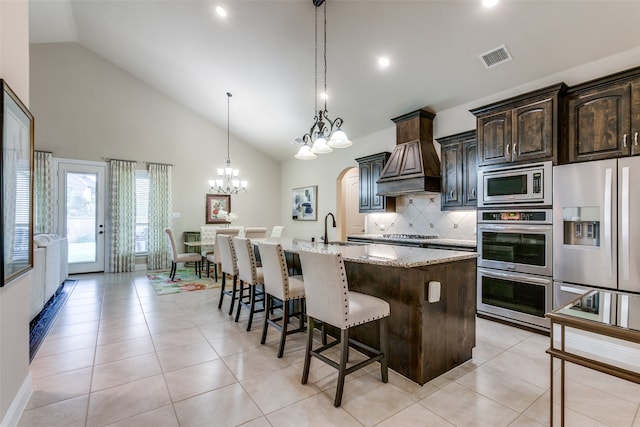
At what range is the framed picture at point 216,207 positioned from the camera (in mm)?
7906

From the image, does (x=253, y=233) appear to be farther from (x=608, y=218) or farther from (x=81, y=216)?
(x=608, y=218)

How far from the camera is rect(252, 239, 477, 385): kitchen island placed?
2205mm

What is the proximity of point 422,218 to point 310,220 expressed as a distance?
10.7 ft

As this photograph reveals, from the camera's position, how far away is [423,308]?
220cm

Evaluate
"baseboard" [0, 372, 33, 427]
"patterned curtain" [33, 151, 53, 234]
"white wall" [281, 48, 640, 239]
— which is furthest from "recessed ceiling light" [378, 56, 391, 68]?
"patterned curtain" [33, 151, 53, 234]

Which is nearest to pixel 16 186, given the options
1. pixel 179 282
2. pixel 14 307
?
pixel 14 307

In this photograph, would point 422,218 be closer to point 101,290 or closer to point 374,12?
point 374,12

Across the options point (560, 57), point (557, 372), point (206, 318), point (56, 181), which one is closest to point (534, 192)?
point (560, 57)

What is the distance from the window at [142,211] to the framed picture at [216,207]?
4.57 ft

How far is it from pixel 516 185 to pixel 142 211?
7327mm

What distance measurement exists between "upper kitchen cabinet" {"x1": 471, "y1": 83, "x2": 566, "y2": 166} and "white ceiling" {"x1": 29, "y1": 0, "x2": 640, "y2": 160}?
503mm

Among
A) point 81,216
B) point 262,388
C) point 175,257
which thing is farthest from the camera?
point 81,216

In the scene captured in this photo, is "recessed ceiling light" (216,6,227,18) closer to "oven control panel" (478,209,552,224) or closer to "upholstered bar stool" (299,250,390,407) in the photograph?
"upholstered bar stool" (299,250,390,407)

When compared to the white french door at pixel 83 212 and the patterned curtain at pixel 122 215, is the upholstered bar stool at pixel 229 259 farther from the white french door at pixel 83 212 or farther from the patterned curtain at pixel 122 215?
the white french door at pixel 83 212
